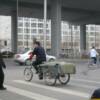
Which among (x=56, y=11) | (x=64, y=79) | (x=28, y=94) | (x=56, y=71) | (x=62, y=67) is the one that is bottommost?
(x=28, y=94)

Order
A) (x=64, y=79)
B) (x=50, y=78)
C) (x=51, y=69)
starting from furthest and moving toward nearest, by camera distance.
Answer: (x=64, y=79)
(x=50, y=78)
(x=51, y=69)

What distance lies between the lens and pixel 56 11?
53.0 m

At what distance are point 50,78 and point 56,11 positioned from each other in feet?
129

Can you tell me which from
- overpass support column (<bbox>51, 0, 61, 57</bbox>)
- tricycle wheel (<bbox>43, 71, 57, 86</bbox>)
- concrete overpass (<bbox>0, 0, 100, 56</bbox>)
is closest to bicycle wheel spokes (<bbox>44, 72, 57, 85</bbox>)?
tricycle wheel (<bbox>43, 71, 57, 86</bbox>)

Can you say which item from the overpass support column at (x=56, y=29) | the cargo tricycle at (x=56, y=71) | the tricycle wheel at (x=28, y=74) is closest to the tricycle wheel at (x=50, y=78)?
the cargo tricycle at (x=56, y=71)

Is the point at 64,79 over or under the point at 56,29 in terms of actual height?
under

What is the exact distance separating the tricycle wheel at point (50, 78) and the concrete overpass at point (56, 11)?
36.6m

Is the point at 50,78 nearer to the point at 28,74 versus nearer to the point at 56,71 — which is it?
the point at 56,71

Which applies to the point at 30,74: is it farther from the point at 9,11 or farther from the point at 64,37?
the point at 64,37

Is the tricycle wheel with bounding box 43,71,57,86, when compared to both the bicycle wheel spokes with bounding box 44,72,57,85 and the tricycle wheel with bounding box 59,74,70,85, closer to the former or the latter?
the bicycle wheel spokes with bounding box 44,72,57,85

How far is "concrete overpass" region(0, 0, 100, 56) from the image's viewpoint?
172 feet

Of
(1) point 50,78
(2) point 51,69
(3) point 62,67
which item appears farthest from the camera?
(1) point 50,78

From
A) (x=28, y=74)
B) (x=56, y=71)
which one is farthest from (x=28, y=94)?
(x=28, y=74)

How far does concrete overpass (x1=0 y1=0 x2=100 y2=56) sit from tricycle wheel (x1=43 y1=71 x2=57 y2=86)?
120ft
